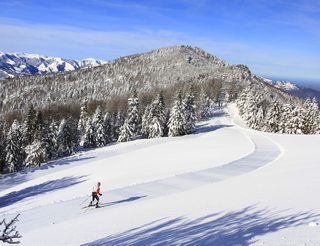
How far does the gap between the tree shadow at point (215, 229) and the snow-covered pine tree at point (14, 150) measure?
202 ft

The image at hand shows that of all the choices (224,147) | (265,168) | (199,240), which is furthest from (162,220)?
(224,147)

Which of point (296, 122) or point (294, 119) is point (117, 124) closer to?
point (294, 119)

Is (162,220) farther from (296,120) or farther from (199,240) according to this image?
(296,120)

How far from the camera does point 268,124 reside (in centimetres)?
8194

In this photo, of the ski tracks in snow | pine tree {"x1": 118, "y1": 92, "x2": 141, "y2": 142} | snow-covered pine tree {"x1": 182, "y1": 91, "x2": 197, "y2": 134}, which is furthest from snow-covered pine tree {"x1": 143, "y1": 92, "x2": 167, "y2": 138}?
the ski tracks in snow

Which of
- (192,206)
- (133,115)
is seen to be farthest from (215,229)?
(133,115)

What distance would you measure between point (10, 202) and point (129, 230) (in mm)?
23550

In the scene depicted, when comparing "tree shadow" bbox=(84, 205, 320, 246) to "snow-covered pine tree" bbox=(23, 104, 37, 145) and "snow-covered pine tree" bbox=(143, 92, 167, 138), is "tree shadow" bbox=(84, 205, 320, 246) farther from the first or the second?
"snow-covered pine tree" bbox=(23, 104, 37, 145)

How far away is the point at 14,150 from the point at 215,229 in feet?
212

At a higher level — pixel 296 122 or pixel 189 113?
pixel 189 113

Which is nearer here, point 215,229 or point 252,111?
point 215,229

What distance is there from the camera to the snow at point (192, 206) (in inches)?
516

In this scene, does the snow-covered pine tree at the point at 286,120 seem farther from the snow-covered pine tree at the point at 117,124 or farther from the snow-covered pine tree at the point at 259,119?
the snow-covered pine tree at the point at 117,124

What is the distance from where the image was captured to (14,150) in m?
70.9
